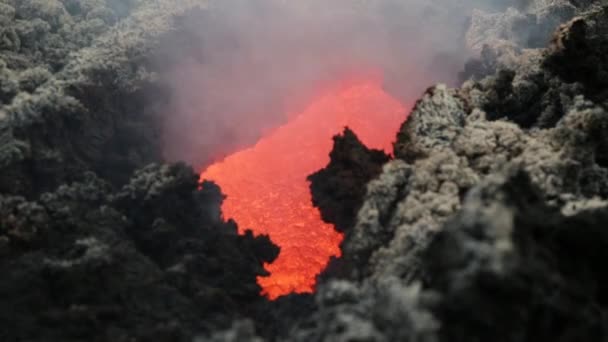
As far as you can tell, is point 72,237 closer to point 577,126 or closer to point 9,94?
point 9,94

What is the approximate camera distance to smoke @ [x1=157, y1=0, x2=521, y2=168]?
87.4 ft

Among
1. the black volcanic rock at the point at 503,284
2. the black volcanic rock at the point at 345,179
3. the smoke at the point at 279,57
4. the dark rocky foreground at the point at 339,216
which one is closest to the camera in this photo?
the black volcanic rock at the point at 503,284

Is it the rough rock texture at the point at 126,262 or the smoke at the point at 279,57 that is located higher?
the smoke at the point at 279,57

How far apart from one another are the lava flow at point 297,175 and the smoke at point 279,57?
3.24ft

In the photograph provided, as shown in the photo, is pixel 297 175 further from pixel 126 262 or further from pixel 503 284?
pixel 503 284

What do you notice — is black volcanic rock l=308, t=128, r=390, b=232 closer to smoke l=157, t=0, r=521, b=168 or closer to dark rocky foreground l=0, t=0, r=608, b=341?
dark rocky foreground l=0, t=0, r=608, b=341

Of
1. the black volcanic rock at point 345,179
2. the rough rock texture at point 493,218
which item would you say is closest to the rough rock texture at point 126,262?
the black volcanic rock at point 345,179

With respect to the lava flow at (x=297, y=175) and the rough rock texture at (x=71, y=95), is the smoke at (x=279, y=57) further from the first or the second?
the rough rock texture at (x=71, y=95)

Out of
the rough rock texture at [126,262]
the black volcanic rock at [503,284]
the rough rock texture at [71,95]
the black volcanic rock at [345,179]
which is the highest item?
the rough rock texture at [71,95]

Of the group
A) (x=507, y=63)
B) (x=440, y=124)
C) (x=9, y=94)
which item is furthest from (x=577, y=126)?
(x=9, y=94)

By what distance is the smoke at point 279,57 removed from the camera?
26.6 meters

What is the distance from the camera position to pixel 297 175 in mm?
24641

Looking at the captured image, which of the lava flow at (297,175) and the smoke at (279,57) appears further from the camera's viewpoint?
the smoke at (279,57)

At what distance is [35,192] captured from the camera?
21.2 metres
